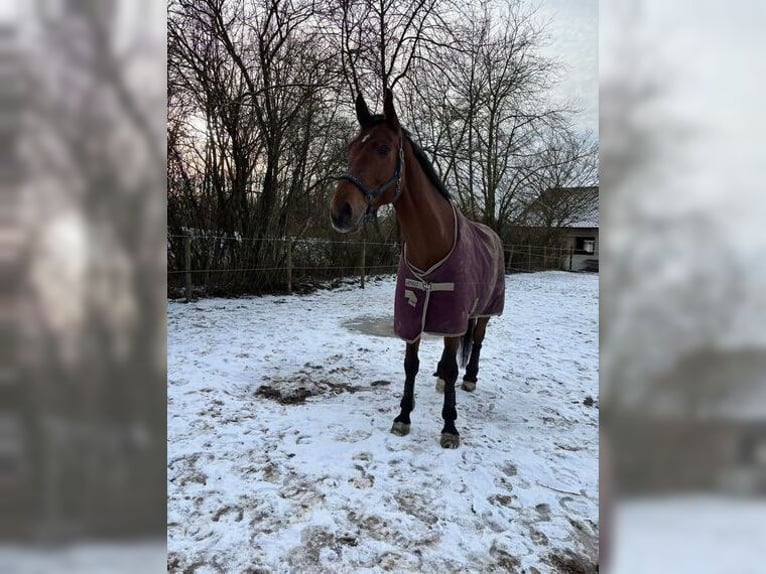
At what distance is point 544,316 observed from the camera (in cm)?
655

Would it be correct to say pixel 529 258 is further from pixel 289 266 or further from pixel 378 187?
pixel 378 187

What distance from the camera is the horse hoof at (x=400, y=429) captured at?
2.34m

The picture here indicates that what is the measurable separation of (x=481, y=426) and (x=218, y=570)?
66.9 inches

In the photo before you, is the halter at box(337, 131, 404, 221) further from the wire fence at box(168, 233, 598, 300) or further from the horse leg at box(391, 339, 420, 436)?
the wire fence at box(168, 233, 598, 300)

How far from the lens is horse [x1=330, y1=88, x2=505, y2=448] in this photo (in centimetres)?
190

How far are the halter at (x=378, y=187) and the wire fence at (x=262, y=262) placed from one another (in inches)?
195

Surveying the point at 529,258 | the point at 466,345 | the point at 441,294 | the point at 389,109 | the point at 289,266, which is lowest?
the point at 466,345

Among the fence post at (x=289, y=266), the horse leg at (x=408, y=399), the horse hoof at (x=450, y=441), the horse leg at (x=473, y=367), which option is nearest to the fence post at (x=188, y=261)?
the fence post at (x=289, y=266)

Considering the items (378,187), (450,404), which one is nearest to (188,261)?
(378,187)

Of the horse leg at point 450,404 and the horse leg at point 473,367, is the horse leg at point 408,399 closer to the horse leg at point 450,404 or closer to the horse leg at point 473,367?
the horse leg at point 450,404

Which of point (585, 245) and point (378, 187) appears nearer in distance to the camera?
point (378, 187)

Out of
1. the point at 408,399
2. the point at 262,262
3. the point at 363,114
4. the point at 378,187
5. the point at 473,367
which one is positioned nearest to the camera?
the point at 378,187

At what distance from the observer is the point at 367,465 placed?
1.99 m

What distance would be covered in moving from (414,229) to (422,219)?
7 cm
